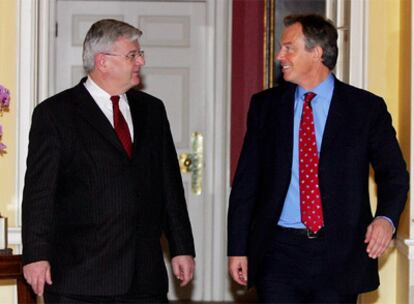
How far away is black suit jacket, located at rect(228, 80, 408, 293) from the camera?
3770mm

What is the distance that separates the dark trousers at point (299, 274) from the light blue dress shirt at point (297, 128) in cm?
5

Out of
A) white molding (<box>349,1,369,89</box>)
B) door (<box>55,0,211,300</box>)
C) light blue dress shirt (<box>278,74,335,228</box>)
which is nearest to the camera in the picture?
light blue dress shirt (<box>278,74,335,228</box>)

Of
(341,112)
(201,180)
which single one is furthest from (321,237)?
(201,180)

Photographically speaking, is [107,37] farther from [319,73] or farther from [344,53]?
[344,53]

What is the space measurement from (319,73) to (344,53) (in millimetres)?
1138

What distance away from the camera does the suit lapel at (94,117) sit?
3924 millimetres

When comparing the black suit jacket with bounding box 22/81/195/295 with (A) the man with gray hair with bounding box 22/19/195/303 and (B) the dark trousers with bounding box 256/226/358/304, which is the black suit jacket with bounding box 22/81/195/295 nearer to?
(A) the man with gray hair with bounding box 22/19/195/303

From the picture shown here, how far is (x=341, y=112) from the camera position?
12.7 feet

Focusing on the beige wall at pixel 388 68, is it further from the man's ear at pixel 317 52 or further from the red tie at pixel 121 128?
the red tie at pixel 121 128

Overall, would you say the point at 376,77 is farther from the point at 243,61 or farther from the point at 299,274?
the point at 243,61

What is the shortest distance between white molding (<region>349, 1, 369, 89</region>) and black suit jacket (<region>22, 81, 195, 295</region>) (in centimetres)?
138

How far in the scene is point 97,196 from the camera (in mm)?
3877

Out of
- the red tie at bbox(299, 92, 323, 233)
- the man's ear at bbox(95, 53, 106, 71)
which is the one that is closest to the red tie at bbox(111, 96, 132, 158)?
the man's ear at bbox(95, 53, 106, 71)

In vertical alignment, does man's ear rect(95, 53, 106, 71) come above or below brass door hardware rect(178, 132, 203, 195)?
above
